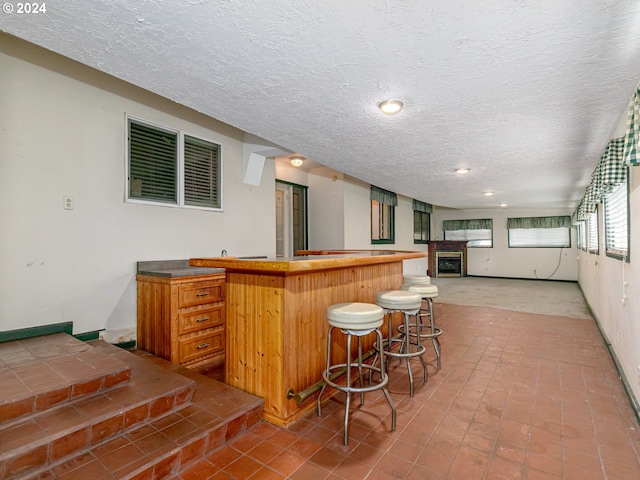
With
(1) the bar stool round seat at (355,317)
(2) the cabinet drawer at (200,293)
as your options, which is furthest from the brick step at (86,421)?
(1) the bar stool round seat at (355,317)

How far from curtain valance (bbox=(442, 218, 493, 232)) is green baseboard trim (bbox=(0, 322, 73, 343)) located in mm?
11111

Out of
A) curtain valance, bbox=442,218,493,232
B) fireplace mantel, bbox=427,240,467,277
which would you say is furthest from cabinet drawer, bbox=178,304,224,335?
curtain valance, bbox=442,218,493,232

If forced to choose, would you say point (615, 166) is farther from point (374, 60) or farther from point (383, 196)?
point (383, 196)

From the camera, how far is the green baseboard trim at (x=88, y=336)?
2846mm

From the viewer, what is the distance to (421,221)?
Result: 10383mm

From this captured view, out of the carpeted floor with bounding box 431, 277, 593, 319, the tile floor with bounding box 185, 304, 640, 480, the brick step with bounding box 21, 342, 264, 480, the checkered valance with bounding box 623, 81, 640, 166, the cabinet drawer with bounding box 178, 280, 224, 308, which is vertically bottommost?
the tile floor with bounding box 185, 304, 640, 480

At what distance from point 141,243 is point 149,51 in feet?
6.78

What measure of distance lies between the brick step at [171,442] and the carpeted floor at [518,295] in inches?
212

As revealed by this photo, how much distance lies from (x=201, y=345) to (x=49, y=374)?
1.28m

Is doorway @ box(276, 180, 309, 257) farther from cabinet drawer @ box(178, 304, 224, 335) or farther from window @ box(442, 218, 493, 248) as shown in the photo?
window @ box(442, 218, 493, 248)

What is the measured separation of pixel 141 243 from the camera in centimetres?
327

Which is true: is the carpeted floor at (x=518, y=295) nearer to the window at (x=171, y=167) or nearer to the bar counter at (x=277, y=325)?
the bar counter at (x=277, y=325)

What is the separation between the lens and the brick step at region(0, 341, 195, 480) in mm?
1490

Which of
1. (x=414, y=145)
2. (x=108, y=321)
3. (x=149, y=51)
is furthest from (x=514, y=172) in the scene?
(x=108, y=321)
